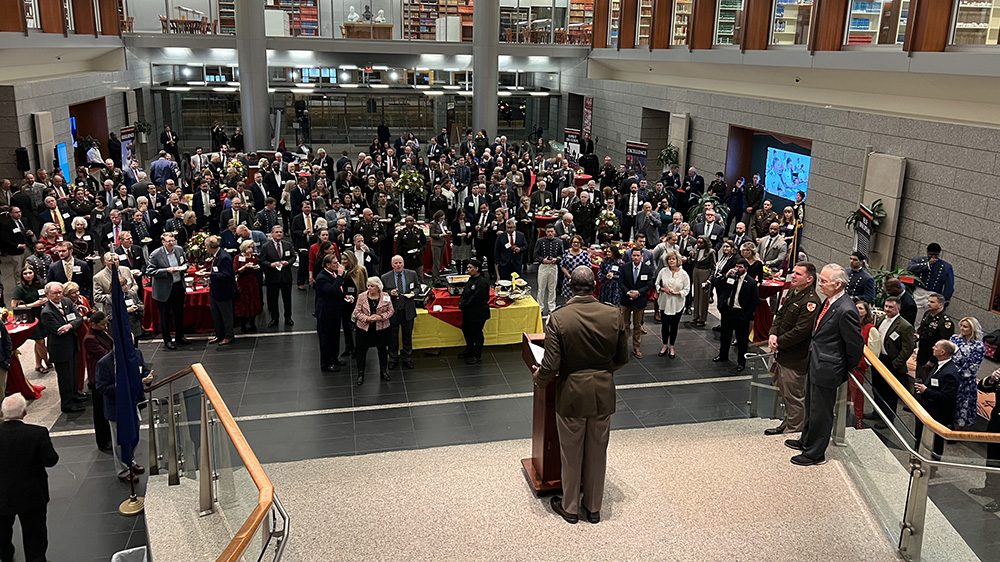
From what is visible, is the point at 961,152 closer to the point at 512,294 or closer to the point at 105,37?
the point at 512,294

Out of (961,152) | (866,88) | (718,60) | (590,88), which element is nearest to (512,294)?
(961,152)

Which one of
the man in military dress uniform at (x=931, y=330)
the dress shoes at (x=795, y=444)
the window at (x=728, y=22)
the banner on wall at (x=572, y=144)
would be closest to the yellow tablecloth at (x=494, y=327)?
the man in military dress uniform at (x=931, y=330)

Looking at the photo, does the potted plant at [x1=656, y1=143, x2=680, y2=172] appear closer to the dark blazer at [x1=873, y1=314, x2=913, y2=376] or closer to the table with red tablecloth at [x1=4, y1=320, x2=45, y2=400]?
the dark blazer at [x1=873, y1=314, x2=913, y2=376]

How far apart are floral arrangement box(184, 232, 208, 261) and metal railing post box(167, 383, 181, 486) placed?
557 centimetres

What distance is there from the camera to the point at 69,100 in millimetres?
20703

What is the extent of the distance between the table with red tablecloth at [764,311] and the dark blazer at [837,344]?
4856 millimetres

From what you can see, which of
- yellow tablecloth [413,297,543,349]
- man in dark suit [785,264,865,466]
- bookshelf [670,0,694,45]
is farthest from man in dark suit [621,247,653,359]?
bookshelf [670,0,694,45]

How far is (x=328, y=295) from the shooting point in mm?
10070

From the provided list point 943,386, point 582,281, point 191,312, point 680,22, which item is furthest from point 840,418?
point 680,22

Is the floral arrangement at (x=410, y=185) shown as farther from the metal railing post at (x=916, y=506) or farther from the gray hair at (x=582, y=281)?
the metal railing post at (x=916, y=506)

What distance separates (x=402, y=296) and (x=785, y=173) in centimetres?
1193

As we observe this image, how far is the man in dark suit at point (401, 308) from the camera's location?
33.4 ft

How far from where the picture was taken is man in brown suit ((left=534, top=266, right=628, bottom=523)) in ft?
16.9

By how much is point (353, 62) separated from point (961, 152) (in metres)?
21.2
